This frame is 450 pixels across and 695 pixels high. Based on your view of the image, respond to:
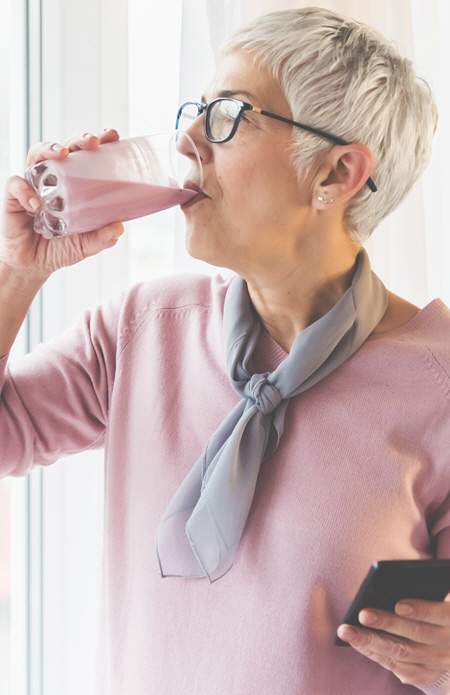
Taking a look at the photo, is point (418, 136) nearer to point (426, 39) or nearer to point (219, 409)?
point (219, 409)

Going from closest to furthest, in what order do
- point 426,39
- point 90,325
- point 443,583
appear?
point 443,583, point 90,325, point 426,39

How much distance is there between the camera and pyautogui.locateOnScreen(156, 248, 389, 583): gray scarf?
1325 mm

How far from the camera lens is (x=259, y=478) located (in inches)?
54.0

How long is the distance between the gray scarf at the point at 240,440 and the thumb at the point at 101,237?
20cm

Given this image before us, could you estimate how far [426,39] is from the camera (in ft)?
6.49

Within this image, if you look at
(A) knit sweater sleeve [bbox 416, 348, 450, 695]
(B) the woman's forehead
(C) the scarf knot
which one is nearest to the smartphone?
(A) knit sweater sleeve [bbox 416, 348, 450, 695]

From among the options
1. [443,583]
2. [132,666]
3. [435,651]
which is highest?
[443,583]

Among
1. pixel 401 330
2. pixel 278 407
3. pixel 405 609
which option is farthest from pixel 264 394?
pixel 405 609

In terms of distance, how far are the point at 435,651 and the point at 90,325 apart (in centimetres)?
64

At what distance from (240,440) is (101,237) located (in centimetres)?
32

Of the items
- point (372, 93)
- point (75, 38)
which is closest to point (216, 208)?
point (372, 93)

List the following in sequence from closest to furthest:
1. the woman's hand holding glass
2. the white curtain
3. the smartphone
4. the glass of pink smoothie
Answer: the smartphone, the glass of pink smoothie, the woman's hand holding glass, the white curtain

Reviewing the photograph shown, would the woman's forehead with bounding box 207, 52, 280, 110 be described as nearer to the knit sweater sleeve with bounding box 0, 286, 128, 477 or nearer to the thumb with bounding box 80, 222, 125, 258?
the thumb with bounding box 80, 222, 125, 258

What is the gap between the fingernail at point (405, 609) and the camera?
1.21 m
